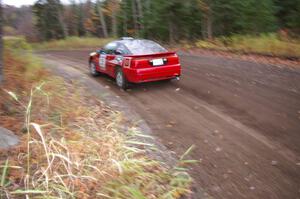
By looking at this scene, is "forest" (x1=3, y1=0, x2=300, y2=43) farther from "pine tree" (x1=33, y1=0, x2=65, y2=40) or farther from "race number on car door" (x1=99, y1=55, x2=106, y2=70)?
"pine tree" (x1=33, y1=0, x2=65, y2=40)

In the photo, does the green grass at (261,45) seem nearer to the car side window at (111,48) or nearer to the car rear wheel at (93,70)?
the car side window at (111,48)

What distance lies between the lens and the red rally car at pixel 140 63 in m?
9.70

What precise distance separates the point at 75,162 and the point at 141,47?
6520 mm

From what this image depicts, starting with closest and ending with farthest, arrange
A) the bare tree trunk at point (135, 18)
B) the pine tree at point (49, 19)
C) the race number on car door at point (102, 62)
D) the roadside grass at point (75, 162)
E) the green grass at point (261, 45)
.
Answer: the roadside grass at point (75, 162) → the race number on car door at point (102, 62) → the green grass at point (261, 45) → the bare tree trunk at point (135, 18) → the pine tree at point (49, 19)

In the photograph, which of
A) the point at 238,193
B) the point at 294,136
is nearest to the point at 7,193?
the point at 238,193

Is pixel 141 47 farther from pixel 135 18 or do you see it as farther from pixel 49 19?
pixel 49 19

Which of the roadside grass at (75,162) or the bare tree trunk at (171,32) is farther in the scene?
the bare tree trunk at (171,32)

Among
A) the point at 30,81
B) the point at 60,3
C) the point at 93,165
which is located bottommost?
the point at 93,165

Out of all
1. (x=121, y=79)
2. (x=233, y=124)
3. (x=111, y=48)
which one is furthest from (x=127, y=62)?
(x=233, y=124)

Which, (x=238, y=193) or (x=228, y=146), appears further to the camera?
(x=228, y=146)

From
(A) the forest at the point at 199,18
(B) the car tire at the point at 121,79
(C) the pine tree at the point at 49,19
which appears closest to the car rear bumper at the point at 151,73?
(B) the car tire at the point at 121,79

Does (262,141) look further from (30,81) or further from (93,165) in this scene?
(30,81)

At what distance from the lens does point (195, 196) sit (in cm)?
439

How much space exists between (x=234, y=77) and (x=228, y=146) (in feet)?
17.8
